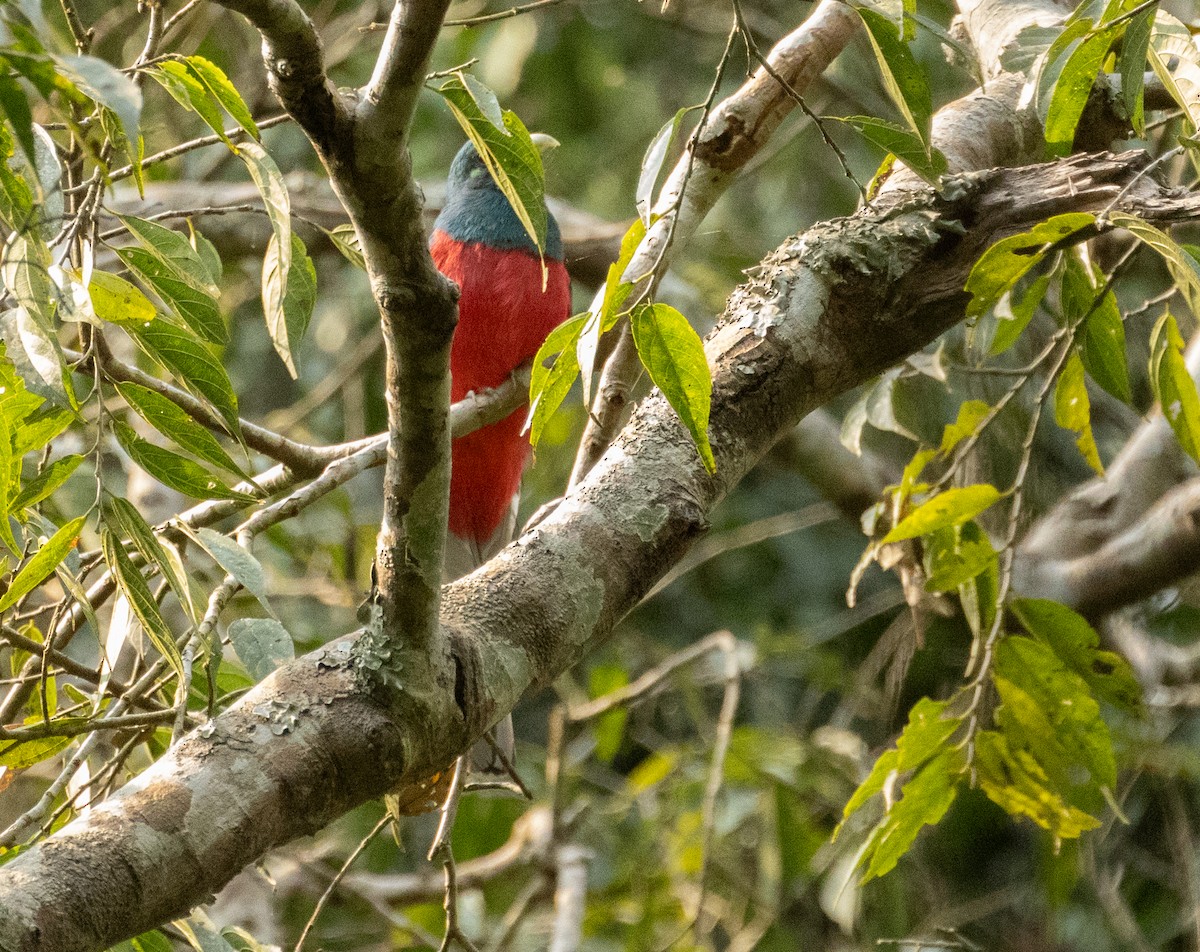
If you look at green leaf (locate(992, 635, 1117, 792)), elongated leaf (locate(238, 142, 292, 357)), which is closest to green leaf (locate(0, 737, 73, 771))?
elongated leaf (locate(238, 142, 292, 357))

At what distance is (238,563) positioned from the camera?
1390 mm

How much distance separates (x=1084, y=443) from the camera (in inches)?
79.5

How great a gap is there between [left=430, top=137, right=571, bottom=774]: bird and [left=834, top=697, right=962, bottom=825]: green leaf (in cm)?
129

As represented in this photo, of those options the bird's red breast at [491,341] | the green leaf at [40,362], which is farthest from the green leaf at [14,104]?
the bird's red breast at [491,341]

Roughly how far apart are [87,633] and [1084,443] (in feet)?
8.25

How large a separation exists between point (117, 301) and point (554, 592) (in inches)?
23.3

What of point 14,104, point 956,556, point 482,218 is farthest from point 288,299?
point 482,218

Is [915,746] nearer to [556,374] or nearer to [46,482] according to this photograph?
[556,374]

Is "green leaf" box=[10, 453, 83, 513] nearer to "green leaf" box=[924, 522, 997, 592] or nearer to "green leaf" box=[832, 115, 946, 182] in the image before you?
"green leaf" box=[832, 115, 946, 182]

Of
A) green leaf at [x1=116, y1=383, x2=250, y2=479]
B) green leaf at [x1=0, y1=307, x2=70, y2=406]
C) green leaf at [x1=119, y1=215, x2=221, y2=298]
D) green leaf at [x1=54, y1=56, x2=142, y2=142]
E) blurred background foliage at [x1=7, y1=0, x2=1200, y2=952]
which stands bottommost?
Answer: blurred background foliage at [x1=7, y1=0, x2=1200, y2=952]

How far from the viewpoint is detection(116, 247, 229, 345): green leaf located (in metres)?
1.42

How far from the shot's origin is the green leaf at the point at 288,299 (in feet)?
4.37

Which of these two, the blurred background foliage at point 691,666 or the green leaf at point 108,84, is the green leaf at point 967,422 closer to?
the blurred background foliage at point 691,666

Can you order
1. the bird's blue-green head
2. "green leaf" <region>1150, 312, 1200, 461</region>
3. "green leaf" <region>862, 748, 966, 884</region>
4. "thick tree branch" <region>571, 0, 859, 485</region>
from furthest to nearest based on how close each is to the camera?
1. the bird's blue-green head
2. "thick tree branch" <region>571, 0, 859, 485</region>
3. "green leaf" <region>862, 748, 966, 884</region>
4. "green leaf" <region>1150, 312, 1200, 461</region>
